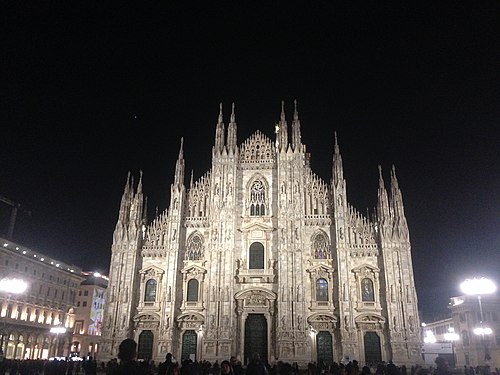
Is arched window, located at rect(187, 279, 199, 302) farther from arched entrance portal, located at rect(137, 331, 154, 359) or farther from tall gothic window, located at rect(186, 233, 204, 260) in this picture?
arched entrance portal, located at rect(137, 331, 154, 359)

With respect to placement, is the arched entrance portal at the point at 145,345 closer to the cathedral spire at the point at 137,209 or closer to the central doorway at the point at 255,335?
the central doorway at the point at 255,335

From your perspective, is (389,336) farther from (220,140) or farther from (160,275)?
(220,140)

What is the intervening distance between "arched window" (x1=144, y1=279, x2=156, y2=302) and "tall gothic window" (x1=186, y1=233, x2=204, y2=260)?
4312 mm

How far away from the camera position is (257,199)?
46.2m

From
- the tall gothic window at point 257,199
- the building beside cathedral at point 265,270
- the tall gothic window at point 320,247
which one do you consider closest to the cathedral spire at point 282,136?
the building beside cathedral at point 265,270

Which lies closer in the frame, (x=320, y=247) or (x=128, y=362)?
(x=128, y=362)

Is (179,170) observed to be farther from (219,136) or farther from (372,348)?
(372,348)

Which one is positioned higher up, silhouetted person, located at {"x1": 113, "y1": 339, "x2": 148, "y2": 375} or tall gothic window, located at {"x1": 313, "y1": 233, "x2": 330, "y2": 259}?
tall gothic window, located at {"x1": 313, "y1": 233, "x2": 330, "y2": 259}

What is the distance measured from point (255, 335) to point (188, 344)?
6.39 m

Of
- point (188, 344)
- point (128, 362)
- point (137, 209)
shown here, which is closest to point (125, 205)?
point (137, 209)

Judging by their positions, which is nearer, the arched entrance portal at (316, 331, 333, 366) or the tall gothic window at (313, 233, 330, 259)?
the arched entrance portal at (316, 331, 333, 366)

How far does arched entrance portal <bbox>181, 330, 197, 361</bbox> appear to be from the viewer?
4178 centimetres

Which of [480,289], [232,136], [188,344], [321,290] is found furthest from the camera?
[480,289]

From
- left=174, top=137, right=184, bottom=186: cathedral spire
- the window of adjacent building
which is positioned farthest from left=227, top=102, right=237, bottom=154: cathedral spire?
the window of adjacent building
